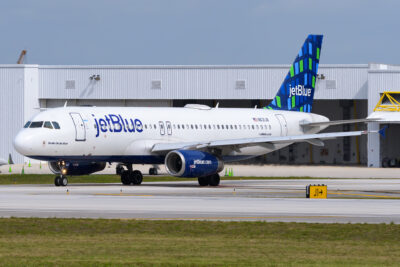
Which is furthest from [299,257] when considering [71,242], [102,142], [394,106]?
[394,106]

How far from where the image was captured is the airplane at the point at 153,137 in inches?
1752

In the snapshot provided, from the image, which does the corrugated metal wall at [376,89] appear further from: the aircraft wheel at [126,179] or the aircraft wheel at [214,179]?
the aircraft wheel at [126,179]

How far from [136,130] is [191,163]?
15.1ft

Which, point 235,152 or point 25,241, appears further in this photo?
point 235,152

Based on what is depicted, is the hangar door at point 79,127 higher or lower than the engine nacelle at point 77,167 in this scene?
higher

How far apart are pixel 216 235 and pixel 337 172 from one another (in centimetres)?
4614

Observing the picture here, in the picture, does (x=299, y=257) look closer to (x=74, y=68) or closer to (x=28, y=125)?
(x=28, y=125)

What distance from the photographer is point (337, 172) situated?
6694cm

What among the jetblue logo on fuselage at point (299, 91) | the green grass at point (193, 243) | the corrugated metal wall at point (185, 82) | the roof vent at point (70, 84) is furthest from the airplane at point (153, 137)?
the roof vent at point (70, 84)

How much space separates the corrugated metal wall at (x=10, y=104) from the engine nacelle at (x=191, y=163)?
39540mm

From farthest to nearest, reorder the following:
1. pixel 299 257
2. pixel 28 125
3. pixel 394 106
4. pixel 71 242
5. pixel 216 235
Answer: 1. pixel 394 106
2. pixel 28 125
3. pixel 216 235
4. pixel 71 242
5. pixel 299 257

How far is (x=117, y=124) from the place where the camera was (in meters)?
47.0

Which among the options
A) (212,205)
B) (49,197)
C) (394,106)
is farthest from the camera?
(394,106)

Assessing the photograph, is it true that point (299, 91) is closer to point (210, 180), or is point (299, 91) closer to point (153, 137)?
point (210, 180)
